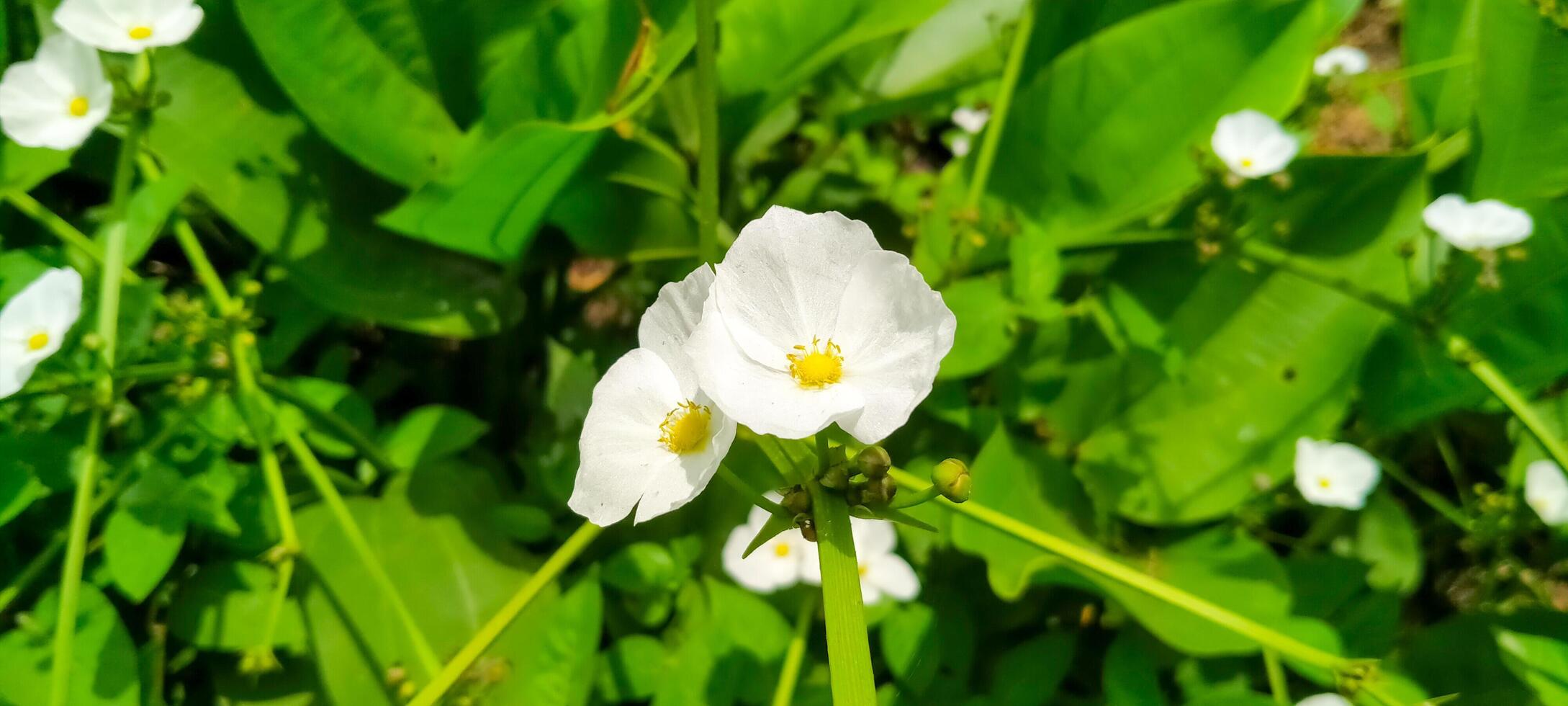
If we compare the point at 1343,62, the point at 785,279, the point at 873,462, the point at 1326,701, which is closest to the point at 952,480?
the point at 873,462

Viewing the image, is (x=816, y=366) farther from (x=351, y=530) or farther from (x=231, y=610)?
(x=231, y=610)

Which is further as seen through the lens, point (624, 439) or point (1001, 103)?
point (1001, 103)

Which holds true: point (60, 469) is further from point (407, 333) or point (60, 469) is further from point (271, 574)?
point (407, 333)

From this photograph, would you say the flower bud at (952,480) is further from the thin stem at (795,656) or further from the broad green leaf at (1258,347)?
the broad green leaf at (1258,347)

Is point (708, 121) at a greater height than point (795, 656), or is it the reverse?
point (708, 121)

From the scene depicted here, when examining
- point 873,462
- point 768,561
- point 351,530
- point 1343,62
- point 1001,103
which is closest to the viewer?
point 873,462

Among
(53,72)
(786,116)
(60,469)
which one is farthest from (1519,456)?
(53,72)
